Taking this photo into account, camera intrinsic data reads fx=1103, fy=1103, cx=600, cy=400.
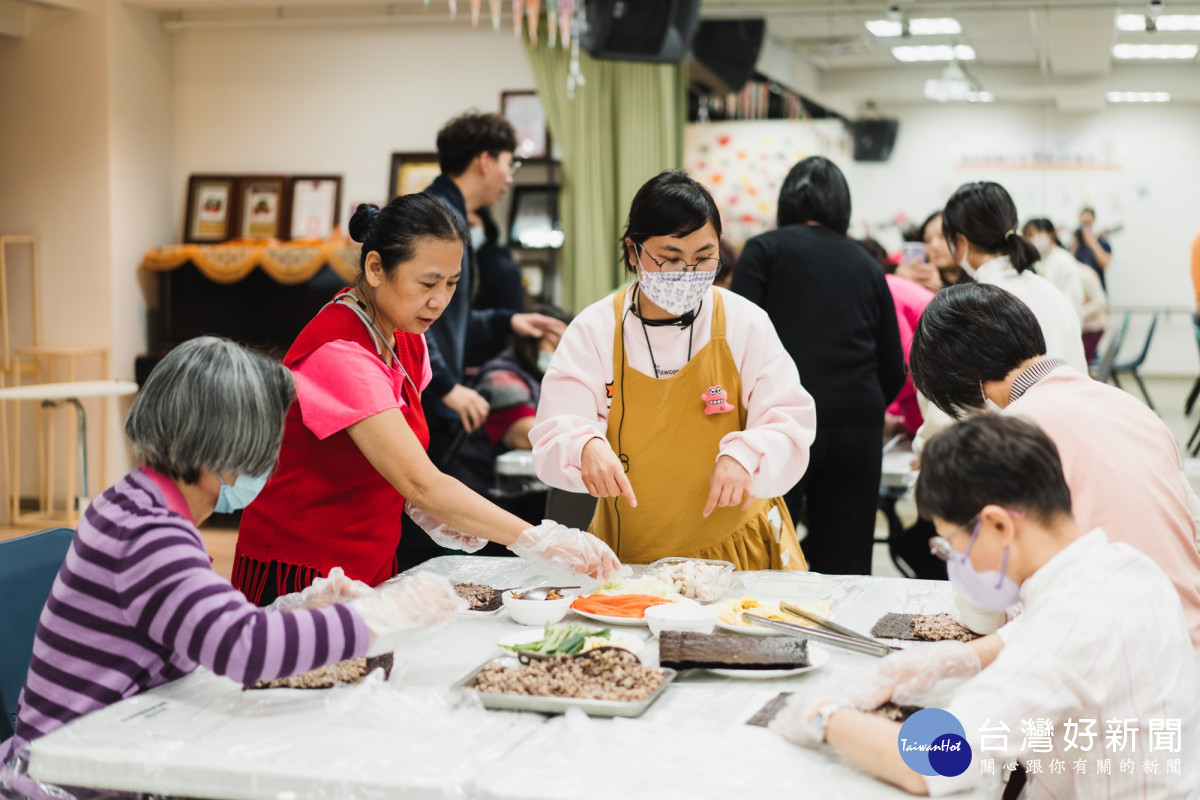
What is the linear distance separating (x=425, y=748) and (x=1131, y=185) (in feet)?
19.5

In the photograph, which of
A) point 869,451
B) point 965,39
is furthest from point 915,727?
point 965,39

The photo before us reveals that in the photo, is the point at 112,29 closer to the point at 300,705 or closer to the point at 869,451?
the point at 869,451

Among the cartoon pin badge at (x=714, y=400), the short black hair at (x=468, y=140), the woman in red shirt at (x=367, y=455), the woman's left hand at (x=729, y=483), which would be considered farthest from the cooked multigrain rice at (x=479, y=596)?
the short black hair at (x=468, y=140)

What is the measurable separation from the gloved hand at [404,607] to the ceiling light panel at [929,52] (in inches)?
219

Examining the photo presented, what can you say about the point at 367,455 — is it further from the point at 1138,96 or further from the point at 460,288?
the point at 1138,96

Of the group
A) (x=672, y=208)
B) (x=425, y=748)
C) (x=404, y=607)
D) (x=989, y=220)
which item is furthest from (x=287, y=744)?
(x=989, y=220)

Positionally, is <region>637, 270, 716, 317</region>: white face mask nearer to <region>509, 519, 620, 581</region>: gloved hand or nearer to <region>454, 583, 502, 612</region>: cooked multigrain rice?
<region>509, 519, 620, 581</region>: gloved hand

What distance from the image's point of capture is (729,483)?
211 centimetres

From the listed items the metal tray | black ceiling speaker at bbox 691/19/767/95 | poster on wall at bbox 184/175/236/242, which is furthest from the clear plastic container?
poster on wall at bbox 184/175/236/242

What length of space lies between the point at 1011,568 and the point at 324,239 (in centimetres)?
585

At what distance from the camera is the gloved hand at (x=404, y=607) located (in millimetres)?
1566

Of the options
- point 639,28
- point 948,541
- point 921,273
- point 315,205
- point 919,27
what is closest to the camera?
point 948,541

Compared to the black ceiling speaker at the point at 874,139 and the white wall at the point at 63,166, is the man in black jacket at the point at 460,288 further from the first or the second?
the white wall at the point at 63,166

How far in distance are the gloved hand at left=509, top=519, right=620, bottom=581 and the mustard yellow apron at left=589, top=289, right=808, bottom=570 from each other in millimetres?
306
